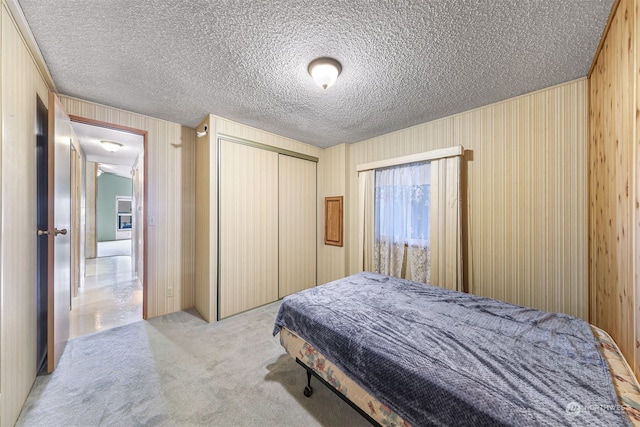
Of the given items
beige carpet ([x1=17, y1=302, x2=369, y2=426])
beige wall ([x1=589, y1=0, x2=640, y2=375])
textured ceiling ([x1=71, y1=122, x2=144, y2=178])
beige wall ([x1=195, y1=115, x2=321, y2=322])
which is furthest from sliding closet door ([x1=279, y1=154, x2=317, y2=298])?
beige wall ([x1=589, y1=0, x2=640, y2=375])

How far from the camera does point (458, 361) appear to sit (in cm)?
113

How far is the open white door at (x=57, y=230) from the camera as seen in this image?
6.01 feet

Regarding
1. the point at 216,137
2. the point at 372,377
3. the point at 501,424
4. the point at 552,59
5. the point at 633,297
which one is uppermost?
the point at 552,59

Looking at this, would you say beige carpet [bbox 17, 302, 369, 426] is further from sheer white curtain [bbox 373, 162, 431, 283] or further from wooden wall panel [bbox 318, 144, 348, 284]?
sheer white curtain [bbox 373, 162, 431, 283]

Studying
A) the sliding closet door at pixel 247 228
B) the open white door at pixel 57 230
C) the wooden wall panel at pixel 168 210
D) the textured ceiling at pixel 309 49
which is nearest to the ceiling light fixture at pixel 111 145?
the wooden wall panel at pixel 168 210

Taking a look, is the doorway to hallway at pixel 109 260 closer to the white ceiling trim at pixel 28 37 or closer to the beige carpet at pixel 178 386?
the beige carpet at pixel 178 386

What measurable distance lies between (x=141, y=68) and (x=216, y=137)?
0.97 metres

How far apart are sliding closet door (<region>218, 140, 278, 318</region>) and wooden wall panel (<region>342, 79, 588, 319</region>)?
2.33m

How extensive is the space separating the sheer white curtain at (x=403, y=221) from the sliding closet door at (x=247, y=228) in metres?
1.53

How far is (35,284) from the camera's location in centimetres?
180

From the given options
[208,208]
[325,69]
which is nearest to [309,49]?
[325,69]

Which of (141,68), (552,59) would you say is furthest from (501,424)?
(141,68)

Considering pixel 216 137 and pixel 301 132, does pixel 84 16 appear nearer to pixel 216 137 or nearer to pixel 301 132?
pixel 216 137

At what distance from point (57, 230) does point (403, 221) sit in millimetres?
3465
